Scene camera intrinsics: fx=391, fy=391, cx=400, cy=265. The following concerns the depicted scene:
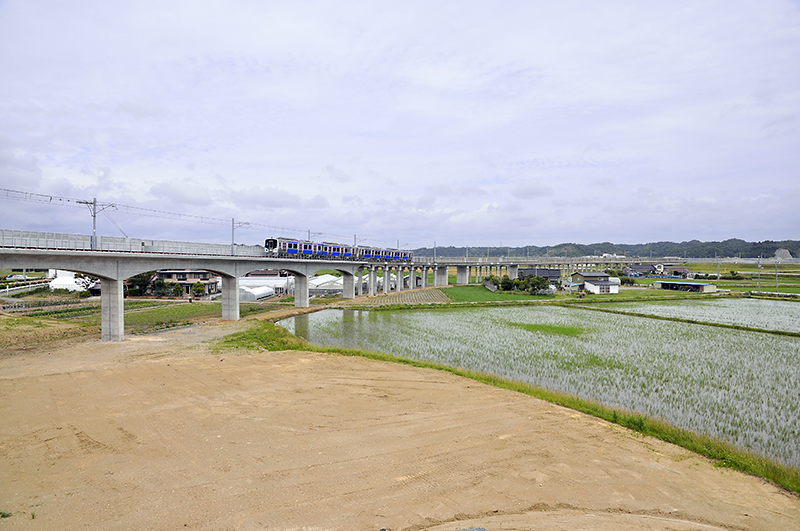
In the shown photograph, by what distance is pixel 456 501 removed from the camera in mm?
8062

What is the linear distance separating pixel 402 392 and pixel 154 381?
10.1 meters

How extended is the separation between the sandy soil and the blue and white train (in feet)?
87.8

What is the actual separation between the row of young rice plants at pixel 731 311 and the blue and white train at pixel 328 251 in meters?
33.0

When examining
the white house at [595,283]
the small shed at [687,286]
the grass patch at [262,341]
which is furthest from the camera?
the small shed at [687,286]

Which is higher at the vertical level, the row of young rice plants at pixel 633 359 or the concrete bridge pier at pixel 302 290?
the concrete bridge pier at pixel 302 290

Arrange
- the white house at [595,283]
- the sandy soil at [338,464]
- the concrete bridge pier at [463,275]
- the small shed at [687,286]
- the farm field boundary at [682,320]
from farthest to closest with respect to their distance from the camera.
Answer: the concrete bridge pier at [463,275]
the small shed at [687,286]
the white house at [595,283]
the farm field boundary at [682,320]
the sandy soil at [338,464]

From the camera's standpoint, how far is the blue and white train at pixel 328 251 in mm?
41594

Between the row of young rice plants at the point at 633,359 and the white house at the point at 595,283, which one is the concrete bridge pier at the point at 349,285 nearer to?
the row of young rice plants at the point at 633,359

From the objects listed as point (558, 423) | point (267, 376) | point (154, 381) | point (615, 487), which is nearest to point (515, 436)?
point (558, 423)

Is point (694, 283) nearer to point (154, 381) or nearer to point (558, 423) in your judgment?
point (558, 423)

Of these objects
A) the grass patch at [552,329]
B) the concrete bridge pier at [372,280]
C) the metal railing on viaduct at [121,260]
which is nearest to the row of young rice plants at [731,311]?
the grass patch at [552,329]

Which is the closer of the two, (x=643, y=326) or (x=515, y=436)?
(x=515, y=436)

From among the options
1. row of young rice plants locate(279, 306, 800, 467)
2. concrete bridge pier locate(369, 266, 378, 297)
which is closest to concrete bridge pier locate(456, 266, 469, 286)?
concrete bridge pier locate(369, 266, 378, 297)

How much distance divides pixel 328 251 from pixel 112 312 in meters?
28.7
